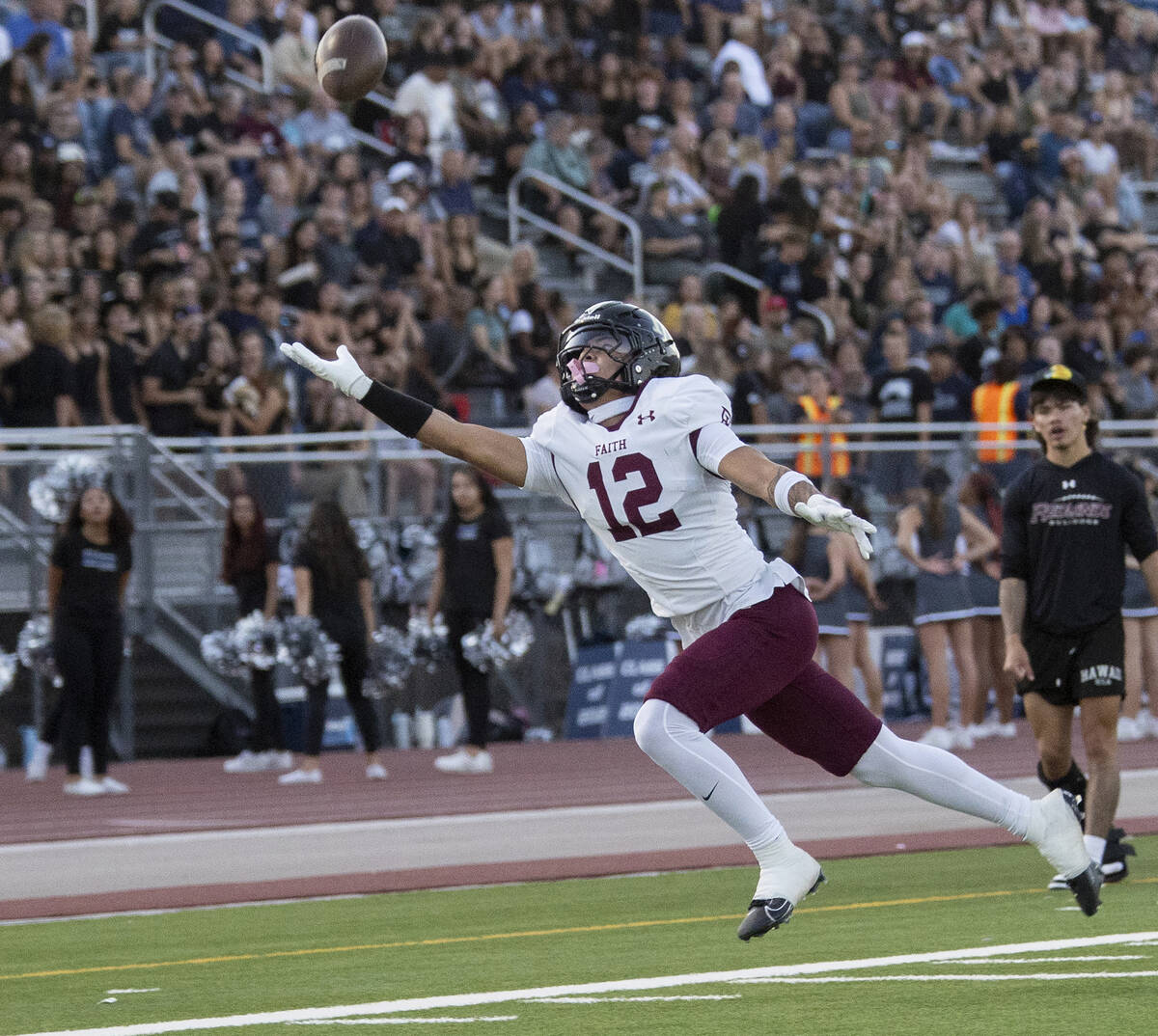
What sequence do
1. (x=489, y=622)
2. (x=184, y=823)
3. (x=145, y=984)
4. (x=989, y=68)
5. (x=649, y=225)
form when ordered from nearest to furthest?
(x=145, y=984)
(x=184, y=823)
(x=489, y=622)
(x=649, y=225)
(x=989, y=68)

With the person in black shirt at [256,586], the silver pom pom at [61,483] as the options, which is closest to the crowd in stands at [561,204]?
the silver pom pom at [61,483]

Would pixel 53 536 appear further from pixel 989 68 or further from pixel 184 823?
pixel 989 68

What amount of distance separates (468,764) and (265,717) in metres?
1.77

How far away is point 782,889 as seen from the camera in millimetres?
6891

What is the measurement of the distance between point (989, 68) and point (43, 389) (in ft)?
48.6

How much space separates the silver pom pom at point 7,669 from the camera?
16.0 m

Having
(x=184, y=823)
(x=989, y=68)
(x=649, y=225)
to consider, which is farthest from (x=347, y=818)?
(x=989, y=68)

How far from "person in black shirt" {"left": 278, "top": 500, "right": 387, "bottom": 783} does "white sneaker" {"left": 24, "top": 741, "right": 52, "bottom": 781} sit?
1687 mm

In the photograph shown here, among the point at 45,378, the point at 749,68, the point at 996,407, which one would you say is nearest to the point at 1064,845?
the point at 45,378

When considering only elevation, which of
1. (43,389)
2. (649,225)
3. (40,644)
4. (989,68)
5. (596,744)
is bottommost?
(596,744)

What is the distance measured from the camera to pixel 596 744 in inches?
725

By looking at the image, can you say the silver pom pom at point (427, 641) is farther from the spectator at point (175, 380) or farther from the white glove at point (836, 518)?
the white glove at point (836, 518)

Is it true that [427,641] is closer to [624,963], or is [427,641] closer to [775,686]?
[624,963]

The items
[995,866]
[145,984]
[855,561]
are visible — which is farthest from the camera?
[855,561]
